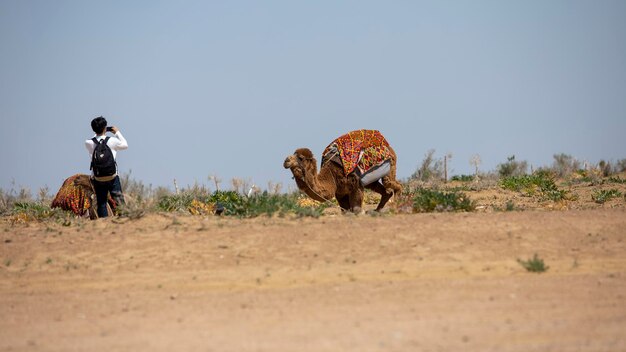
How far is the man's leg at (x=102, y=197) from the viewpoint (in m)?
15.9

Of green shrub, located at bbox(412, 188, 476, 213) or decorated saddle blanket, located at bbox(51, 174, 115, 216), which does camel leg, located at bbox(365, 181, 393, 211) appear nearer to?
green shrub, located at bbox(412, 188, 476, 213)

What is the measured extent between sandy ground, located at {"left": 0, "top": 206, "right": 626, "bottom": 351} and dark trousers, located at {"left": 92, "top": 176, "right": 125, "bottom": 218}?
1.08 metres

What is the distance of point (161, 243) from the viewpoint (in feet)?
43.6

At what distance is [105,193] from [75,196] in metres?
2.32

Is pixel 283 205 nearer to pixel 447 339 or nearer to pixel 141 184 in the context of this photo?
pixel 447 339

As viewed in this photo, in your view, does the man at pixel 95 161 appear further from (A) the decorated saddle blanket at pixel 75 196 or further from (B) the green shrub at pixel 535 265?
(B) the green shrub at pixel 535 265

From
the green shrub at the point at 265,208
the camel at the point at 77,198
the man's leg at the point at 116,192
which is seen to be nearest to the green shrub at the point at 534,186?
the green shrub at the point at 265,208

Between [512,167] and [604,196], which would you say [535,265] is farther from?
[512,167]

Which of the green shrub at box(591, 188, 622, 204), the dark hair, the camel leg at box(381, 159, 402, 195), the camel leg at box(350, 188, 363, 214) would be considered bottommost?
the green shrub at box(591, 188, 622, 204)

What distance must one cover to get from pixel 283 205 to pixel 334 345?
700 centimetres

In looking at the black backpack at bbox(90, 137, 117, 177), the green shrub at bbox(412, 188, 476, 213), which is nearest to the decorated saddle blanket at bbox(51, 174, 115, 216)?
the black backpack at bbox(90, 137, 117, 177)

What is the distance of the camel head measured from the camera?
17547 millimetres

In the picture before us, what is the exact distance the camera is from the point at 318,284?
442 inches

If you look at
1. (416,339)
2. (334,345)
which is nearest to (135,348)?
(334,345)
